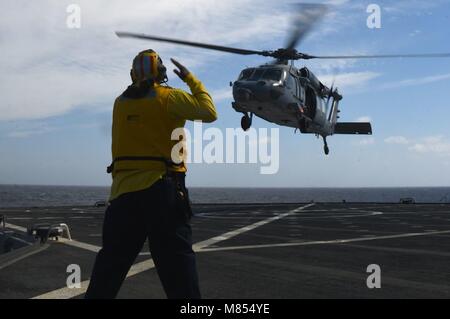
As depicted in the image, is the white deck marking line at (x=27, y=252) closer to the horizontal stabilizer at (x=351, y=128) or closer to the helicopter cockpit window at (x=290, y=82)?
the helicopter cockpit window at (x=290, y=82)

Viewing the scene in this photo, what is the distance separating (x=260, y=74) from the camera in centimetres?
2425

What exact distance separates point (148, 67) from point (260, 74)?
20.8 meters

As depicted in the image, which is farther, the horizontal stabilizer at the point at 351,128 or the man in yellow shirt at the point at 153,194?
the horizontal stabilizer at the point at 351,128

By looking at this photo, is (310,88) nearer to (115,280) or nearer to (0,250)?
(0,250)

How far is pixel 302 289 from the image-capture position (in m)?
6.68

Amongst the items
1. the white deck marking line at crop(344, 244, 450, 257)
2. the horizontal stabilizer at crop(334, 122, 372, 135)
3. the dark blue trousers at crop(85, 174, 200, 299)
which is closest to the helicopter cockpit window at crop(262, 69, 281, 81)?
the horizontal stabilizer at crop(334, 122, 372, 135)

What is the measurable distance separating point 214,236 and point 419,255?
6158 mm

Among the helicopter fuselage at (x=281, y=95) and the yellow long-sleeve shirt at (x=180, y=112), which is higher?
the helicopter fuselage at (x=281, y=95)

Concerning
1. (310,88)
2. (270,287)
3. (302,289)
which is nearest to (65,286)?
(270,287)

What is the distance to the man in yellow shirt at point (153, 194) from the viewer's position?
361cm

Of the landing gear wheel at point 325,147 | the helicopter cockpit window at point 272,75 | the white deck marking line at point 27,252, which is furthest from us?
the landing gear wheel at point 325,147

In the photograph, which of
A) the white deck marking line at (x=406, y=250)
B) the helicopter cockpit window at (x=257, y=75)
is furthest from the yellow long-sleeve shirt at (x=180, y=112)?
the helicopter cockpit window at (x=257, y=75)

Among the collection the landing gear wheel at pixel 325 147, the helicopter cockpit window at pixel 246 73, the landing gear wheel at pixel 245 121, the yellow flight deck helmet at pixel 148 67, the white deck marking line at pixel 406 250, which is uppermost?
the helicopter cockpit window at pixel 246 73

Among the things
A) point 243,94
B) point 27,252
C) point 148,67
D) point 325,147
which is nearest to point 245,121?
point 243,94
